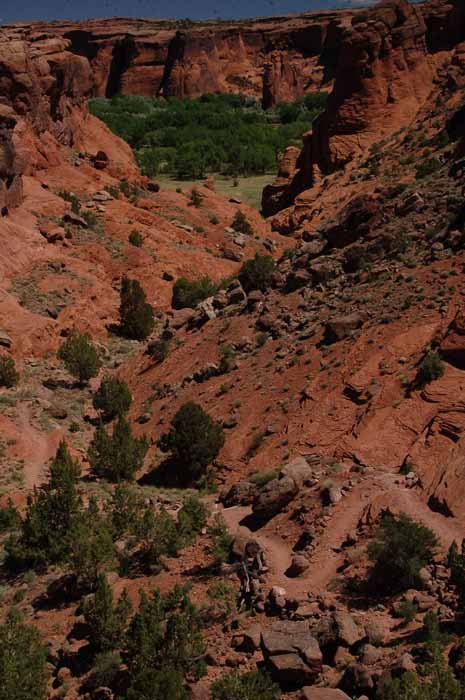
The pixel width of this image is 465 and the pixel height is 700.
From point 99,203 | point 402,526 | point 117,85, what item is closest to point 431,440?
point 402,526

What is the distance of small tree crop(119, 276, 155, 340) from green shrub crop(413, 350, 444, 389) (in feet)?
66.0

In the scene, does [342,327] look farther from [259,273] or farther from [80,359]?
[80,359]

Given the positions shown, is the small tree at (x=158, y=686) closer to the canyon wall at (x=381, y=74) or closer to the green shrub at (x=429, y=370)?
the green shrub at (x=429, y=370)

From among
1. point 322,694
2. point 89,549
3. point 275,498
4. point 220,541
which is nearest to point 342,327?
point 275,498

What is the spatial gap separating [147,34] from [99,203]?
91.2 meters

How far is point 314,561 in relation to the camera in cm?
1678

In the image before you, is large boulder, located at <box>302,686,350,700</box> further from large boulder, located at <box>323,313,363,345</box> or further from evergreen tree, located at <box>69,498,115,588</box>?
large boulder, located at <box>323,313,363,345</box>

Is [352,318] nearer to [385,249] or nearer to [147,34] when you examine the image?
[385,249]

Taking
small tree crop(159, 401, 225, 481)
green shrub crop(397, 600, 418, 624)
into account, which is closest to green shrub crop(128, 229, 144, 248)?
small tree crop(159, 401, 225, 481)

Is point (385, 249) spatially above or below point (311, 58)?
below

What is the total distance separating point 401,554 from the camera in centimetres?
1459

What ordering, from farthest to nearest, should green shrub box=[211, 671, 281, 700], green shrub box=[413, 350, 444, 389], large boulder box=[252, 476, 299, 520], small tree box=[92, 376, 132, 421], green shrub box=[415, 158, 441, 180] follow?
green shrub box=[415, 158, 441, 180] → small tree box=[92, 376, 132, 421] → green shrub box=[413, 350, 444, 389] → large boulder box=[252, 476, 299, 520] → green shrub box=[211, 671, 281, 700]

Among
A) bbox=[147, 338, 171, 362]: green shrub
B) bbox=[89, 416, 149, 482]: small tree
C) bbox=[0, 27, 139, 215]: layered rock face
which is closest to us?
bbox=[89, 416, 149, 482]: small tree

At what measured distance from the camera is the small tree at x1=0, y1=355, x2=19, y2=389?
30031 millimetres
